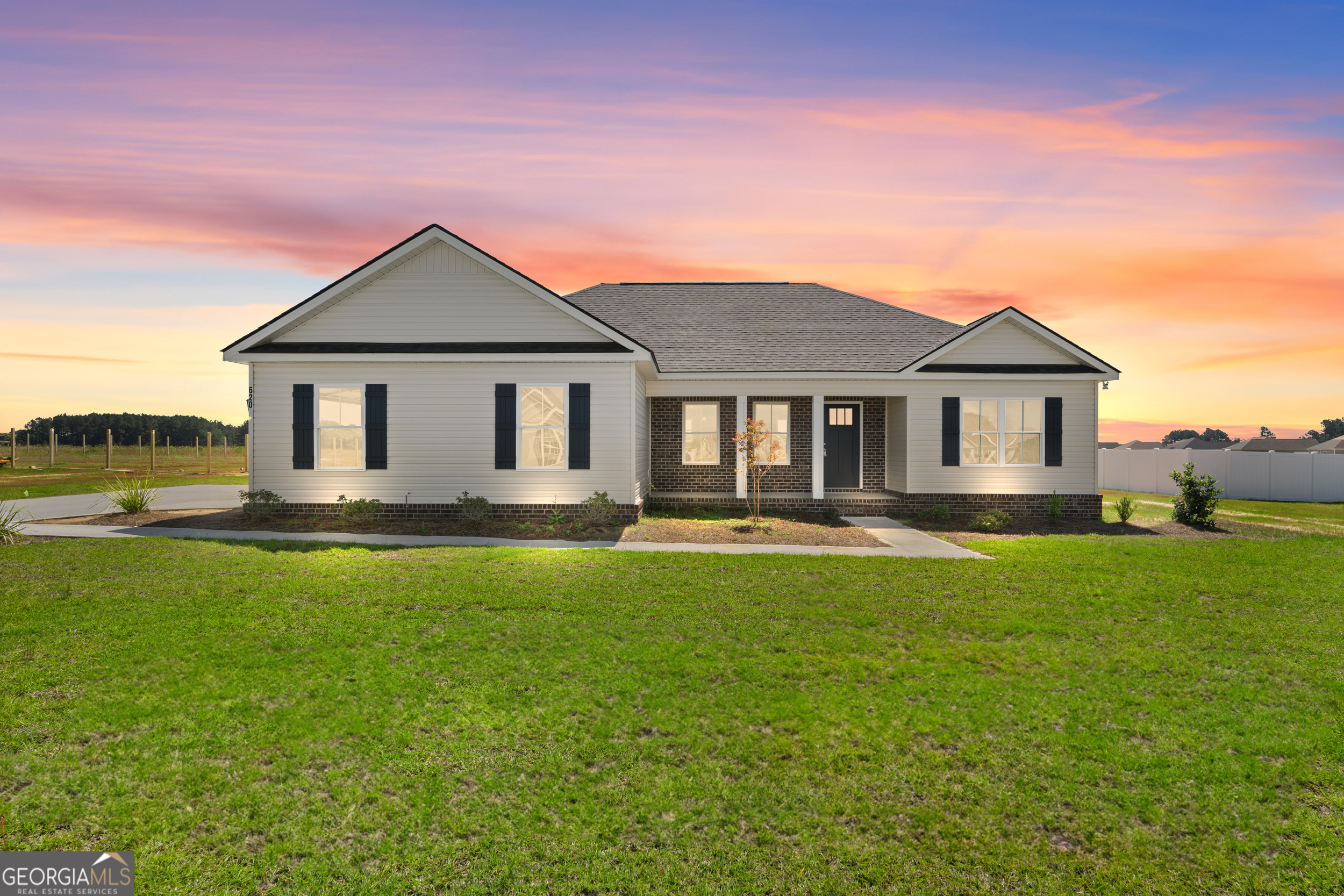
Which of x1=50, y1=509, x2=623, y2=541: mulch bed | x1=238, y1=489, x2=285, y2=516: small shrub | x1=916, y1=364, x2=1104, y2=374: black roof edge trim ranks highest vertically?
x1=916, y1=364, x2=1104, y2=374: black roof edge trim

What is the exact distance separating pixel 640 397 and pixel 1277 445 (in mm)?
41818

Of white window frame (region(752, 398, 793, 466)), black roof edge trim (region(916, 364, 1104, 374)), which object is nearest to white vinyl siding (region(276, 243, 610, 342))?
white window frame (region(752, 398, 793, 466))

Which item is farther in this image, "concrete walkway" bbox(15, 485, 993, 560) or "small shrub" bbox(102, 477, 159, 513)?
"small shrub" bbox(102, 477, 159, 513)

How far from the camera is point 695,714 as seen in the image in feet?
16.1

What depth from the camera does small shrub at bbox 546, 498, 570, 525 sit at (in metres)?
13.9

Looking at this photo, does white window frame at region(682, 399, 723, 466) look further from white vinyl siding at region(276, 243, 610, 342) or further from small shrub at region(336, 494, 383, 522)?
small shrub at region(336, 494, 383, 522)

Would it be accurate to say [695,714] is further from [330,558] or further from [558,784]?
[330,558]

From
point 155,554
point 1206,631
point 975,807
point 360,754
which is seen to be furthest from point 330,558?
point 1206,631

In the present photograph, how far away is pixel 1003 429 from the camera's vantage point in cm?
1681

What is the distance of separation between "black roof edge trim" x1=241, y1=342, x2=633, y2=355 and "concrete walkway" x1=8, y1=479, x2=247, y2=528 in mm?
4383

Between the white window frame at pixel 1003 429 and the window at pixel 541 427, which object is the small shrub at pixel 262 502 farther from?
the white window frame at pixel 1003 429

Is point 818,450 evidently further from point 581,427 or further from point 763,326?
point 581,427

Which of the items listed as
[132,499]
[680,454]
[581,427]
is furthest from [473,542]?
[132,499]

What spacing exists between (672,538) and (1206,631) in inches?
303
